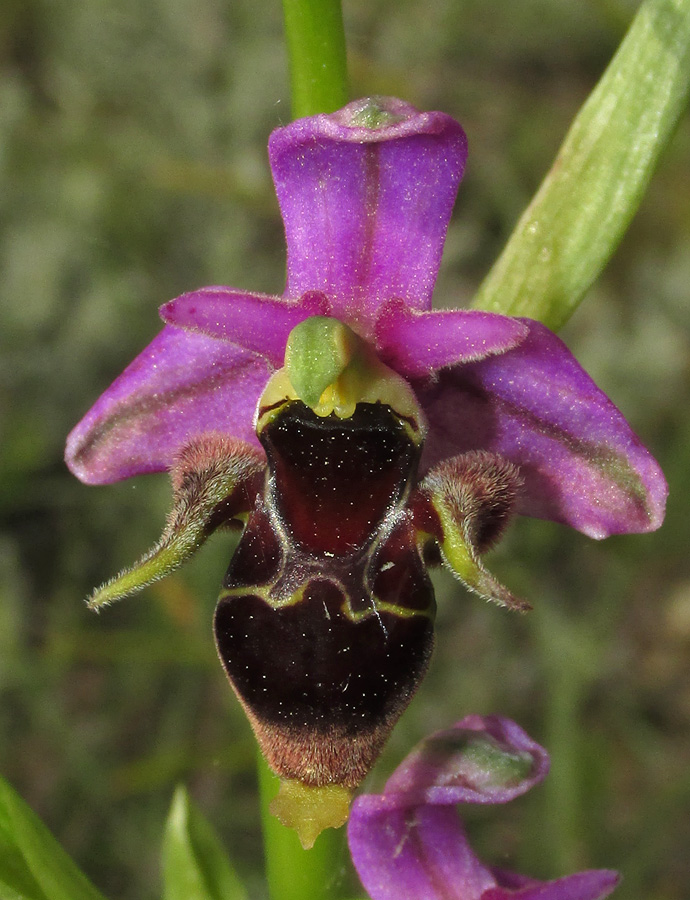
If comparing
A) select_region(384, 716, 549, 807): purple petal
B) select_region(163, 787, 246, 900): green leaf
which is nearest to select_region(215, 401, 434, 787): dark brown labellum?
select_region(384, 716, 549, 807): purple petal

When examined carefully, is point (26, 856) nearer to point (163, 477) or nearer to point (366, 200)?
point (366, 200)

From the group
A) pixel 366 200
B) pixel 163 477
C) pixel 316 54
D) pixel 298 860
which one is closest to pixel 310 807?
pixel 298 860

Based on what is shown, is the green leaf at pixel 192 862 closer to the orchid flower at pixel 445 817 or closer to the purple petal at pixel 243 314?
the orchid flower at pixel 445 817

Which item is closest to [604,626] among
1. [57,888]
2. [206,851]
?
[206,851]

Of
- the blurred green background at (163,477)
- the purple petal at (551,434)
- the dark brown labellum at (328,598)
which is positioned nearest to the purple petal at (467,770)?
the dark brown labellum at (328,598)

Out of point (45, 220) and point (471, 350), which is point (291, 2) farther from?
point (45, 220)

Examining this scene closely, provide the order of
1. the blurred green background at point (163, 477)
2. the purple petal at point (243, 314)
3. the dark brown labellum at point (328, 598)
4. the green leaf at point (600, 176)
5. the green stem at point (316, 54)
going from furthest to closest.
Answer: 1. the blurred green background at point (163, 477)
2. the green leaf at point (600, 176)
3. the green stem at point (316, 54)
4. the purple petal at point (243, 314)
5. the dark brown labellum at point (328, 598)
